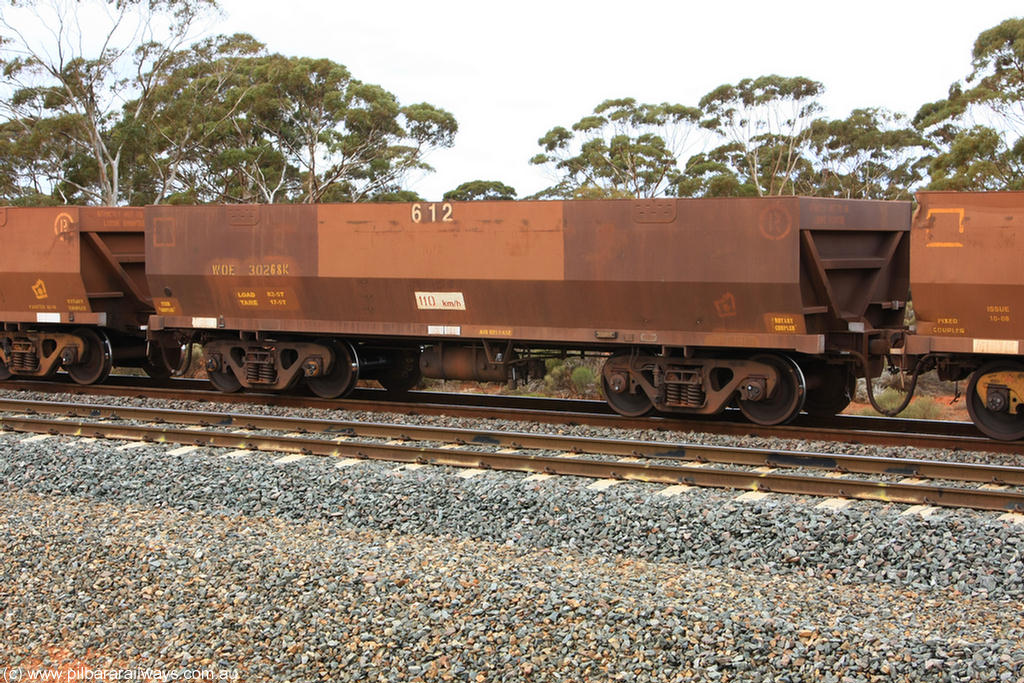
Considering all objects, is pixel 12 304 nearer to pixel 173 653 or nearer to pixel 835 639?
pixel 173 653

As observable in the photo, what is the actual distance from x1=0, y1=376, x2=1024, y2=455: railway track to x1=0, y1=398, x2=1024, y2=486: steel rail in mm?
1199

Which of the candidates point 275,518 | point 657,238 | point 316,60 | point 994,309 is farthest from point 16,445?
point 316,60

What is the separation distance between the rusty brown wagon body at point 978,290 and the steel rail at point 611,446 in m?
1.59

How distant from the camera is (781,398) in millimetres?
11773

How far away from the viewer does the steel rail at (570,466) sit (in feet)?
26.8

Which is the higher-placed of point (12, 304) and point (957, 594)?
point (12, 304)

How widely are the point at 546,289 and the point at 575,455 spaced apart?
2741mm

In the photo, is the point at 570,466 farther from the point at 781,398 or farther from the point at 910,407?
the point at 910,407

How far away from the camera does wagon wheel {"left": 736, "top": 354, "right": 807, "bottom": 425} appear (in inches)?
453

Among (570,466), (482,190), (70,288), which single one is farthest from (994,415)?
(482,190)

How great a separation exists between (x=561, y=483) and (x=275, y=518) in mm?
2535

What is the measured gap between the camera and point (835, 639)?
5.48 meters

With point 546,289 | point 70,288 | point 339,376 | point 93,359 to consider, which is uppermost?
point 70,288

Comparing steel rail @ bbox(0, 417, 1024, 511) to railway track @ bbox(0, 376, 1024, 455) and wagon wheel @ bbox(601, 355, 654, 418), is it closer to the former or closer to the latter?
railway track @ bbox(0, 376, 1024, 455)
